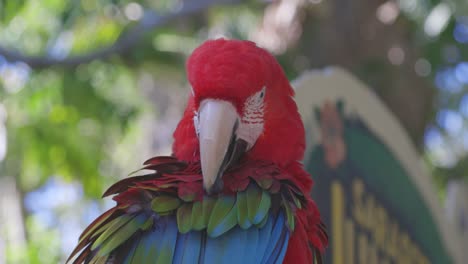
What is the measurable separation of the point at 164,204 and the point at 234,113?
19 cm

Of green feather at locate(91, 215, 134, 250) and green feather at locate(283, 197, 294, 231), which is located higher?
green feather at locate(283, 197, 294, 231)

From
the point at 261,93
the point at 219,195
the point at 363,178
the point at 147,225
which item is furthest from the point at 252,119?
the point at 363,178

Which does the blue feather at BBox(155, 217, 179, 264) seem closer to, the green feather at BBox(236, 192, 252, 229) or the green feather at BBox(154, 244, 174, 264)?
the green feather at BBox(154, 244, 174, 264)

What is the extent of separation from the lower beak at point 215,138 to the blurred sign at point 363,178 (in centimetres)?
70

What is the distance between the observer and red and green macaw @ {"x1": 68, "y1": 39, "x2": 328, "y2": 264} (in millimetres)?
1104

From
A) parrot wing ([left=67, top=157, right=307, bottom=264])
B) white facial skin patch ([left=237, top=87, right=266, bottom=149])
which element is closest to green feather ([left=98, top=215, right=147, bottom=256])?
parrot wing ([left=67, top=157, right=307, bottom=264])

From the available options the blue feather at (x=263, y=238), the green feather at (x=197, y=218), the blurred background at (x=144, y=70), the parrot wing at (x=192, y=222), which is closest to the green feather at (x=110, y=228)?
the parrot wing at (x=192, y=222)

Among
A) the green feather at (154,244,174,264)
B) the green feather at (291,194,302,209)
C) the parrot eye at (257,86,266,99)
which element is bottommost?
the green feather at (154,244,174,264)

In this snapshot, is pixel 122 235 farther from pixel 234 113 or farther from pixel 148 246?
pixel 234 113

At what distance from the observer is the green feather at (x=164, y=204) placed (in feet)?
3.69

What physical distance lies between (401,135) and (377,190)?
376mm

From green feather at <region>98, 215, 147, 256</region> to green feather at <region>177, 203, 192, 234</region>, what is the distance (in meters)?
0.06

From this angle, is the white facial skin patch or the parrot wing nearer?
the parrot wing

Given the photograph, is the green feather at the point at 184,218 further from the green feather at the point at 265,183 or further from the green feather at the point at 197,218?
the green feather at the point at 265,183
